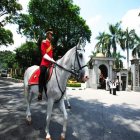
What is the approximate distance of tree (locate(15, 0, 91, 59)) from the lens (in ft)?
169

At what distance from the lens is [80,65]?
22.9 feet

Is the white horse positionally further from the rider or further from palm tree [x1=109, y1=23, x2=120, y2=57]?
palm tree [x1=109, y1=23, x2=120, y2=57]

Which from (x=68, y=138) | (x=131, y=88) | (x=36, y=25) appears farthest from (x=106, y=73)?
(x=68, y=138)

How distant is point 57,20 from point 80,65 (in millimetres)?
46858

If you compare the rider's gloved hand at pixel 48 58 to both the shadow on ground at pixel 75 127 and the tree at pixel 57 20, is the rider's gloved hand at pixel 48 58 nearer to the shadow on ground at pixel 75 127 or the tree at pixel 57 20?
the shadow on ground at pixel 75 127

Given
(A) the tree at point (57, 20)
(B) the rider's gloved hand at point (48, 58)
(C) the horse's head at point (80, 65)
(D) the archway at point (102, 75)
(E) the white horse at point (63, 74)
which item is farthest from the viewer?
(A) the tree at point (57, 20)

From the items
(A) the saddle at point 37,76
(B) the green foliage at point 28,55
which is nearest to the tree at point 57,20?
(B) the green foliage at point 28,55

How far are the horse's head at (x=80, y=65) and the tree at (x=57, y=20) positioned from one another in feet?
144

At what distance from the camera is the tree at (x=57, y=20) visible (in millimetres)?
Result: 51625

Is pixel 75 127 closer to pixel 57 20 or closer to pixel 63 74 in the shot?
pixel 63 74

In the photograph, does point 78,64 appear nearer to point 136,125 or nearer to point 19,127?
point 19,127

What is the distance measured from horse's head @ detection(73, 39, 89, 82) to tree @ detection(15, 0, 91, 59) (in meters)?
44.0

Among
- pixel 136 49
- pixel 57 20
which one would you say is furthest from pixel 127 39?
pixel 57 20

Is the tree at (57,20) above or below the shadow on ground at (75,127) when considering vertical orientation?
above
